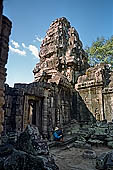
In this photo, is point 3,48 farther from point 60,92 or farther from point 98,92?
point 98,92

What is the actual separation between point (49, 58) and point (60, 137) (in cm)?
1500

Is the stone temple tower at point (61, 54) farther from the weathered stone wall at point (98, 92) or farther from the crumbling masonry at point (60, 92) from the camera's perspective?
the weathered stone wall at point (98, 92)

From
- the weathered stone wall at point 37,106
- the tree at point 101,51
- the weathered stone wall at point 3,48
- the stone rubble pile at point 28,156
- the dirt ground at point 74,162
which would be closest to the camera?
the stone rubble pile at point 28,156

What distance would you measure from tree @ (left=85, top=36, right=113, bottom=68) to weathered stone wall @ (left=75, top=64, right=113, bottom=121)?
1044 centimetres

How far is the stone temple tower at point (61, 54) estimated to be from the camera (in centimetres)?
1820

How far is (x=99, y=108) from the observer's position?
12.7m

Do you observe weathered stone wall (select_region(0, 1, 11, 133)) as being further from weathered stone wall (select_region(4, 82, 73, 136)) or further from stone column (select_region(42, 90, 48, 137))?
stone column (select_region(42, 90, 48, 137))

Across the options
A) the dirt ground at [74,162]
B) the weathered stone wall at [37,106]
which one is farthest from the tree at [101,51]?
the dirt ground at [74,162]

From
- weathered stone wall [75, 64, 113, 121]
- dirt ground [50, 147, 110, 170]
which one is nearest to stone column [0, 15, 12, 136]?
dirt ground [50, 147, 110, 170]

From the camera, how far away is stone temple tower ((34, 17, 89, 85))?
18203 mm

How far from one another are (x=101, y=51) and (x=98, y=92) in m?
14.6

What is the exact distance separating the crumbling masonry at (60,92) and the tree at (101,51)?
20.1ft

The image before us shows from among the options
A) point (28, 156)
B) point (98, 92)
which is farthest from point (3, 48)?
point (98, 92)

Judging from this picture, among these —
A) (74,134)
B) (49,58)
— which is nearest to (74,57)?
(49,58)
